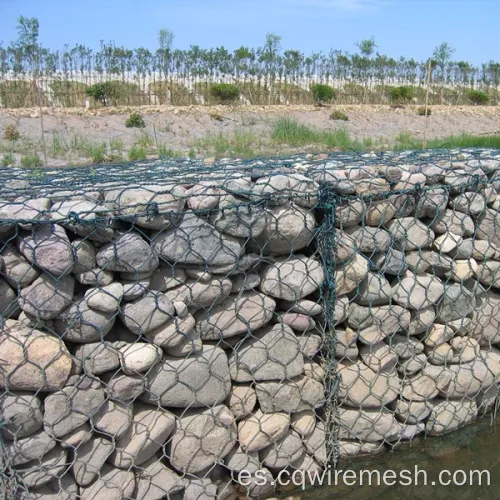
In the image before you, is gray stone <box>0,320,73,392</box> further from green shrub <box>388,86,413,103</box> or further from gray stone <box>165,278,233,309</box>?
green shrub <box>388,86,413,103</box>

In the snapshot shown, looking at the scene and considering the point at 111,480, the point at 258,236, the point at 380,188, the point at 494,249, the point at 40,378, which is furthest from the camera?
the point at 494,249

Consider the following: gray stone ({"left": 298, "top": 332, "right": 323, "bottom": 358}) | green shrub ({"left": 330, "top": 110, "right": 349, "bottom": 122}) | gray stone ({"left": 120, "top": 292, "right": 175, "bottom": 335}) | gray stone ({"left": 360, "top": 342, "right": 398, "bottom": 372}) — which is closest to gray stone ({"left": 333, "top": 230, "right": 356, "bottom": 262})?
gray stone ({"left": 298, "top": 332, "right": 323, "bottom": 358})

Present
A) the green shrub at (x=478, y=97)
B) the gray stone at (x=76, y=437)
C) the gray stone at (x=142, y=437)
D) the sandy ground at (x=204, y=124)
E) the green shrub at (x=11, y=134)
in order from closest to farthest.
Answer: the gray stone at (x=76, y=437)
the gray stone at (x=142, y=437)
the green shrub at (x=11, y=134)
the sandy ground at (x=204, y=124)
the green shrub at (x=478, y=97)

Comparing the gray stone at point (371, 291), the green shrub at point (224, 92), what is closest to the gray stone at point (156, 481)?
the gray stone at point (371, 291)

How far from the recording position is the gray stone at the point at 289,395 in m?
2.49

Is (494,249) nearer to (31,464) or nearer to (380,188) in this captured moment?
(380,188)

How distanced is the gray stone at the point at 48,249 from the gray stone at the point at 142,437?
707mm

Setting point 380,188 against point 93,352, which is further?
point 380,188

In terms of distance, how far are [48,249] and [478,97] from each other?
3566cm

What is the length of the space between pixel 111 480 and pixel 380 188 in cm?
185

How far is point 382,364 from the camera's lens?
277cm

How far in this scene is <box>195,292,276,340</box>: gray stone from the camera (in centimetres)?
236

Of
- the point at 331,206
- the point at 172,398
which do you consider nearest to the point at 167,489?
the point at 172,398

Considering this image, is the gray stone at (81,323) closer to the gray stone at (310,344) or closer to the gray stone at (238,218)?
the gray stone at (238,218)
